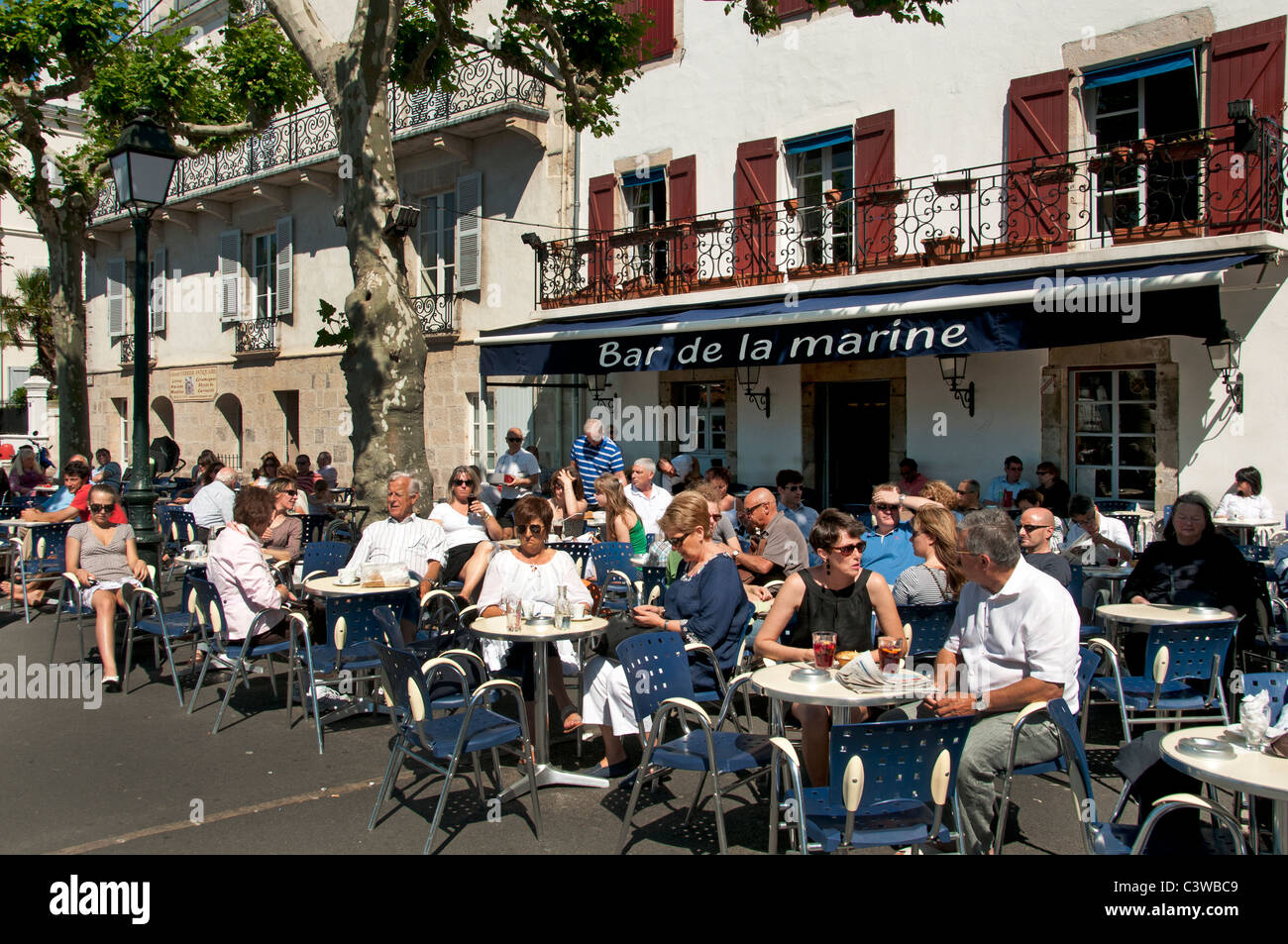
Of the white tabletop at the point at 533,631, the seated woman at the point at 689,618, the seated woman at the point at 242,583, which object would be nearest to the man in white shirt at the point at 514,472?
the seated woman at the point at 242,583

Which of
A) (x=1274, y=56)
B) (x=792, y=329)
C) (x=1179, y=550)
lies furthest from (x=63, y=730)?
(x=1274, y=56)

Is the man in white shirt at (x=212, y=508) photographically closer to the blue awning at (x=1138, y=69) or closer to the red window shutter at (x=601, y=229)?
the red window shutter at (x=601, y=229)

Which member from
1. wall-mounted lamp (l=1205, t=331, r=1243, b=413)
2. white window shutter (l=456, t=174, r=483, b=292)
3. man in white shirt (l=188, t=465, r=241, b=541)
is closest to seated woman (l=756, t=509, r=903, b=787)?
wall-mounted lamp (l=1205, t=331, r=1243, b=413)

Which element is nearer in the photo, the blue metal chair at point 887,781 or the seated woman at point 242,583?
the blue metal chair at point 887,781

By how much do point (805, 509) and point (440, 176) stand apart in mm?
11340

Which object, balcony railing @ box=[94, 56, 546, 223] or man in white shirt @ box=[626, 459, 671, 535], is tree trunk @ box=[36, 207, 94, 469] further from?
man in white shirt @ box=[626, 459, 671, 535]

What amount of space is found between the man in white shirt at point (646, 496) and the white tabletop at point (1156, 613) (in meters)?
3.94

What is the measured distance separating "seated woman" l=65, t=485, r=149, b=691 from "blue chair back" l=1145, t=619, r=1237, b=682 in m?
6.42

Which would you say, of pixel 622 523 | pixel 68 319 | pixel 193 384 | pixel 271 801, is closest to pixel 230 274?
pixel 193 384

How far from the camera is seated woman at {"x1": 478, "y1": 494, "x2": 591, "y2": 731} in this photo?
221 inches

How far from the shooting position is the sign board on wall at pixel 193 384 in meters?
23.4

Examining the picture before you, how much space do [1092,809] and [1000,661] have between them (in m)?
0.75

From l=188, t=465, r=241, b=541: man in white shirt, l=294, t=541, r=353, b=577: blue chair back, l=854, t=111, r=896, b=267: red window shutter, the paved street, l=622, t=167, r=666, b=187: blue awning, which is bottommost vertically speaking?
the paved street
